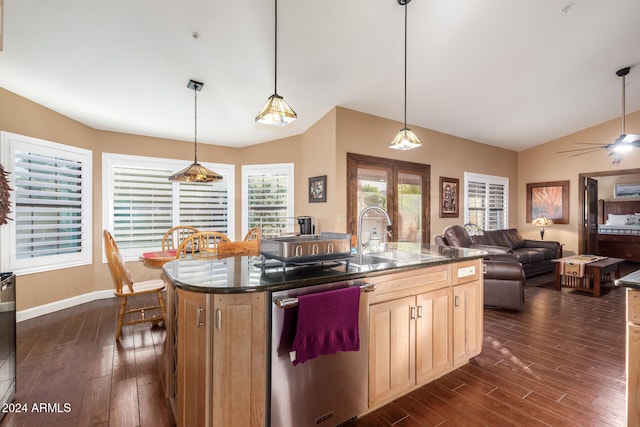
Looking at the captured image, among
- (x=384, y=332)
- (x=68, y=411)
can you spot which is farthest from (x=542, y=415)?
(x=68, y=411)

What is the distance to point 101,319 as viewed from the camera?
368 centimetres

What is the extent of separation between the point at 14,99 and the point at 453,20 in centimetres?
502

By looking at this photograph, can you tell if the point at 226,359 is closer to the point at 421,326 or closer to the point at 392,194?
the point at 421,326

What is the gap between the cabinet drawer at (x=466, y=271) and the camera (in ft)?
7.74

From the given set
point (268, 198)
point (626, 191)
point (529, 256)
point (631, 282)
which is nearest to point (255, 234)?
point (268, 198)

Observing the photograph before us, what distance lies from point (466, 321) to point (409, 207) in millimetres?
3409

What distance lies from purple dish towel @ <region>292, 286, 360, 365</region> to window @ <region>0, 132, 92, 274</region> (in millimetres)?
3998

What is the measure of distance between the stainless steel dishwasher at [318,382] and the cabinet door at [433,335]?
1.67ft

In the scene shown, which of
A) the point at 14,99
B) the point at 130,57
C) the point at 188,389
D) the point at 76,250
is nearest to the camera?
the point at 188,389

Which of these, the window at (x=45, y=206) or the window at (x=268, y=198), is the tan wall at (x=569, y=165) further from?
the window at (x=45, y=206)

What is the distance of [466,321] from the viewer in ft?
8.05

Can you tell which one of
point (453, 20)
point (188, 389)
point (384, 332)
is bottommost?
point (188, 389)

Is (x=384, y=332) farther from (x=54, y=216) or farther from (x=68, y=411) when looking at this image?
(x=54, y=216)

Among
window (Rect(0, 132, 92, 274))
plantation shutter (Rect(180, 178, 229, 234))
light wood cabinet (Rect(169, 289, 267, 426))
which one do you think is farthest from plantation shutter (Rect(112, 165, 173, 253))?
light wood cabinet (Rect(169, 289, 267, 426))
